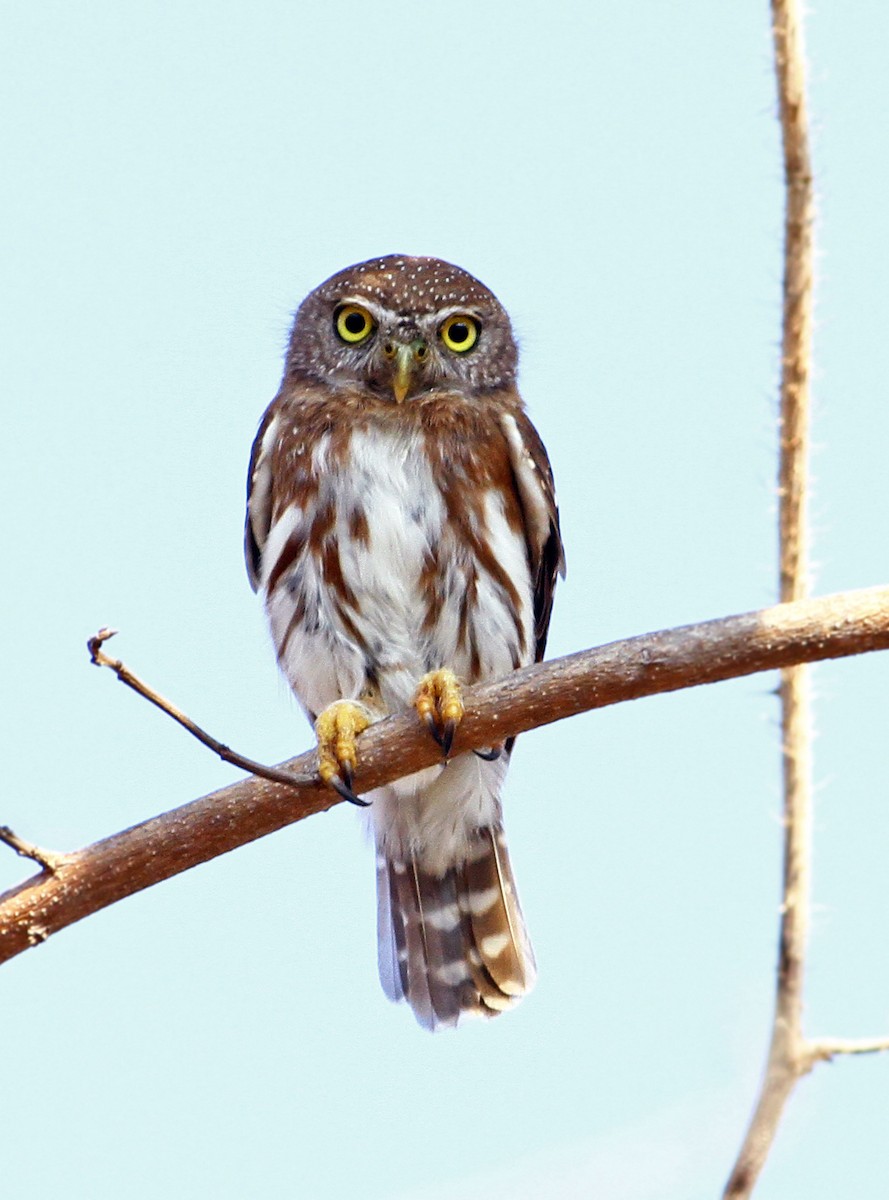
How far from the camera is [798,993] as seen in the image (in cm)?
402

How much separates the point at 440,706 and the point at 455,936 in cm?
178

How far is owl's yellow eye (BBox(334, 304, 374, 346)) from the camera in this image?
531 cm

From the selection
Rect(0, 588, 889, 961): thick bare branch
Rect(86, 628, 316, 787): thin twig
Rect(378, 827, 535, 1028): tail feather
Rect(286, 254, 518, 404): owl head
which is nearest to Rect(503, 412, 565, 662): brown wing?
Rect(286, 254, 518, 404): owl head

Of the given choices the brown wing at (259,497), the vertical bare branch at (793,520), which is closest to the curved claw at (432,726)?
the vertical bare branch at (793,520)

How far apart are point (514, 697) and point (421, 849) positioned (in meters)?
2.00

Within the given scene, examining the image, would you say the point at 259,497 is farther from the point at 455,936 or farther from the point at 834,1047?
the point at 834,1047

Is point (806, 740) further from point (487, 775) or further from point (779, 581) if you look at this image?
point (487, 775)

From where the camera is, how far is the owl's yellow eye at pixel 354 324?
209 inches

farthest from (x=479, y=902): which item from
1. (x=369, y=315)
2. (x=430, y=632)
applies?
(x=369, y=315)

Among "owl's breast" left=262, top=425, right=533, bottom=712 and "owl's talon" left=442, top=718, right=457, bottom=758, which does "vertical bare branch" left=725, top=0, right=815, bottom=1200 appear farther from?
"owl's talon" left=442, top=718, right=457, bottom=758

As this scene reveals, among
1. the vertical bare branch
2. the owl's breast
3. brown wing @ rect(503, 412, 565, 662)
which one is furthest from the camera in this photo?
brown wing @ rect(503, 412, 565, 662)

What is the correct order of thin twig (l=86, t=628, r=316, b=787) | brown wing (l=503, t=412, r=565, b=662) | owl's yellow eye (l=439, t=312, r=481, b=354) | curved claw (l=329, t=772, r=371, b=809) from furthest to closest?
owl's yellow eye (l=439, t=312, r=481, b=354) < brown wing (l=503, t=412, r=565, b=662) < curved claw (l=329, t=772, r=371, b=809) < thin twig (l=86, t=628, r=316, b=787)

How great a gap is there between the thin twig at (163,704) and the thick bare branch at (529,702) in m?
0.27

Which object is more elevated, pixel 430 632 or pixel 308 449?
pixel 308 449
